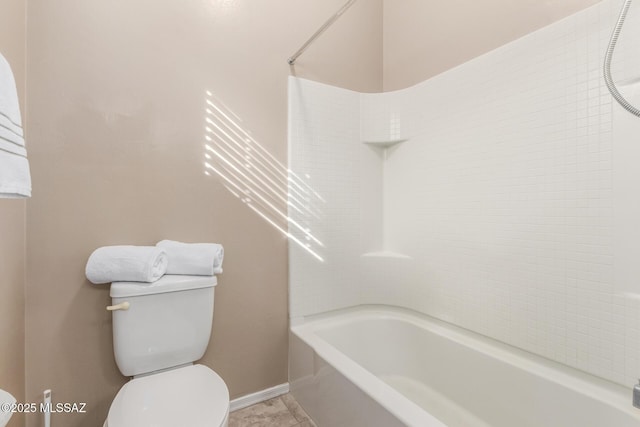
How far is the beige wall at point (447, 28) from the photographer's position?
138 cm

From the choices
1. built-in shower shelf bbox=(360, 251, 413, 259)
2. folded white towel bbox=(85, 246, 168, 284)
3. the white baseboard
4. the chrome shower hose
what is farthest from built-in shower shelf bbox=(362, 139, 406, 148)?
the white baseboard

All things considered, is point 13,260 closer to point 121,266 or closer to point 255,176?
point 121,266

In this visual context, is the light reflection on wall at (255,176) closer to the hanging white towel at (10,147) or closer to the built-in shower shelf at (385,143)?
the built-in shower shelf at (385,143)

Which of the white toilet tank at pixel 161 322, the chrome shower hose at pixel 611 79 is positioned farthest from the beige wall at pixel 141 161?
the chrome shower hose at pixel 611 79

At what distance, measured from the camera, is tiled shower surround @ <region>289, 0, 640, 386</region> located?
3.70 ft

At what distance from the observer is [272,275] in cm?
176

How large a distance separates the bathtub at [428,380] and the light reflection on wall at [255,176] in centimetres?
58

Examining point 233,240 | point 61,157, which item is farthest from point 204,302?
point 61,157

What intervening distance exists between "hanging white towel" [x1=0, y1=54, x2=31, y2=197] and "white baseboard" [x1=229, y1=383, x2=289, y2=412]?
144 cm

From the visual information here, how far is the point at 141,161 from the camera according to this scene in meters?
1.41

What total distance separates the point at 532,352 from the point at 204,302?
4.93 feet

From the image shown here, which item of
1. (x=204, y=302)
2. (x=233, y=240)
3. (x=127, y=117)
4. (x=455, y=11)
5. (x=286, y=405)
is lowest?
(x=286, y=405)

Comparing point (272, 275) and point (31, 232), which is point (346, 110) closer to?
point (272, 275)

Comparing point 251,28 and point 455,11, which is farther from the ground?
point 455,11
